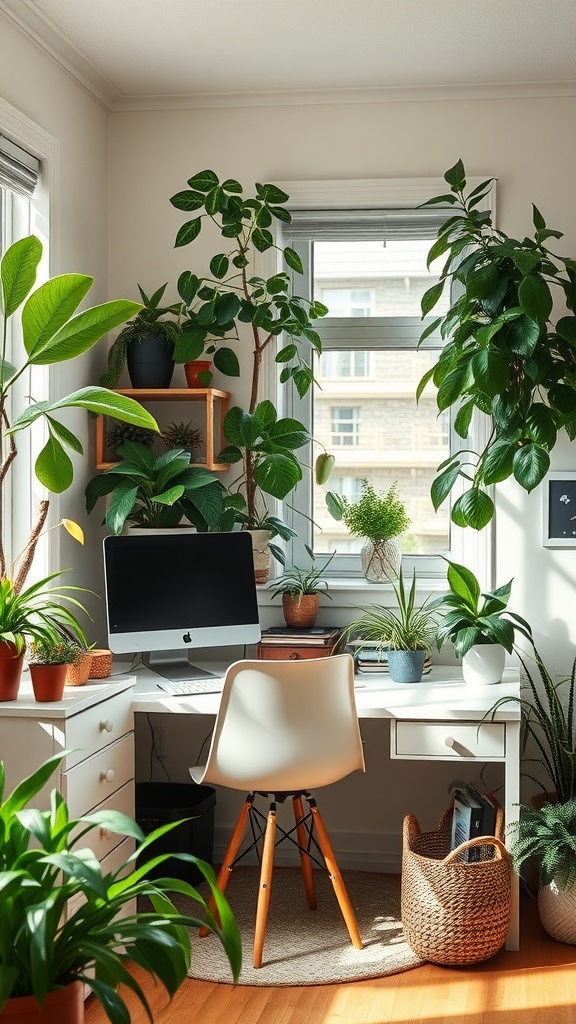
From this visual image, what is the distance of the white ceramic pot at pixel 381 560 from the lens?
3855mm

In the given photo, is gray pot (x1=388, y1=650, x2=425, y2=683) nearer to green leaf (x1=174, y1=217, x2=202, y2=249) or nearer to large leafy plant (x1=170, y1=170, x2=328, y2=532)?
large leafy plant (x1=170, y1=170, x2=328, y2=532)

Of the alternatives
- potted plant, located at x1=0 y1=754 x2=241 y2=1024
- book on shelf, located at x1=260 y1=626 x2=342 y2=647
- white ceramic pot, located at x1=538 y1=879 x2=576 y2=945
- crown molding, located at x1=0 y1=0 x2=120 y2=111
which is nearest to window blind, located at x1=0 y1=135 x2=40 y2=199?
crown molding, located at x1=0 y1=0 x2=120 y2=111

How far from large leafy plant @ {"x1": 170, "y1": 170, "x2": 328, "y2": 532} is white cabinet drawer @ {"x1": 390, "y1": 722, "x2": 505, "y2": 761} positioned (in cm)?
90

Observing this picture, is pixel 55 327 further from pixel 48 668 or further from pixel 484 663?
pixel 484 663

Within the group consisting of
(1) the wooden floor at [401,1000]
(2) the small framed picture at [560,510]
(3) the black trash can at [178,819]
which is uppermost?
(2) the small framed picture at [560,510]

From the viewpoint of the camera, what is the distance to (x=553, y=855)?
10.0 ft

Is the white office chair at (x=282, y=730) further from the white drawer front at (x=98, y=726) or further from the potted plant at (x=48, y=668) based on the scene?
the potted plant at (x=48, y=668)

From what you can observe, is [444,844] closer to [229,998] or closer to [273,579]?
[229,998]

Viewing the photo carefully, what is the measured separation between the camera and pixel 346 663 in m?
2.99

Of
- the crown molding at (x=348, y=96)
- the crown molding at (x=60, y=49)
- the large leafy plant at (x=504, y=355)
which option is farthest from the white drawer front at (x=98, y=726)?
the crown molding at (x=348, y=96)

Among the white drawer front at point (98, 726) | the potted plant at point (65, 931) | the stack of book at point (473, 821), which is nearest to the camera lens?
the potted plant at point (65, 931)

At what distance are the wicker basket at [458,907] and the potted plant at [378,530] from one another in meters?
1.12

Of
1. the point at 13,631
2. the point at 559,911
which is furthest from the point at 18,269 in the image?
the point at 559,911

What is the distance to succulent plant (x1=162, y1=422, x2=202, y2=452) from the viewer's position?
12.6 ft
